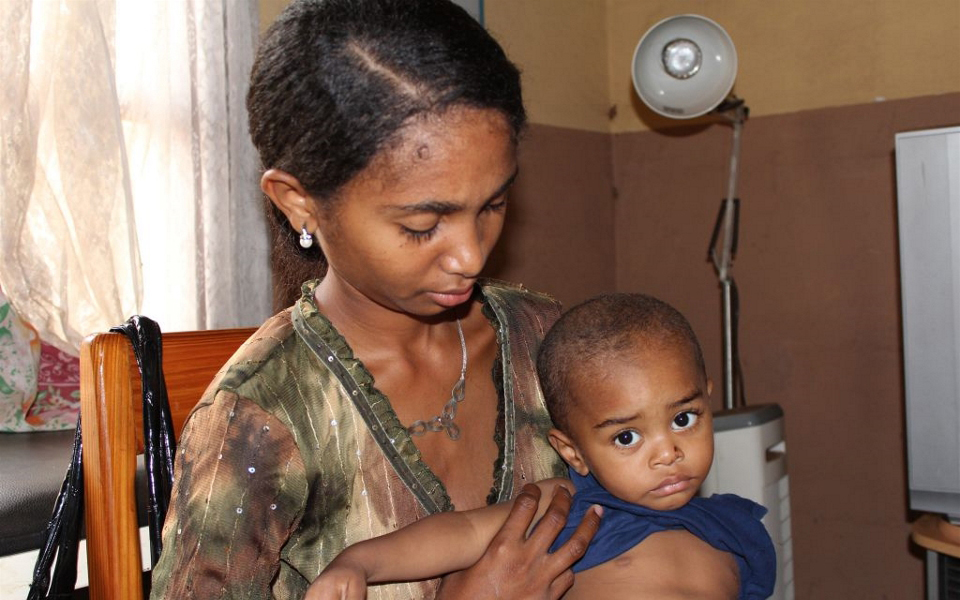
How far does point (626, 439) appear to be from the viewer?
57.8 inches

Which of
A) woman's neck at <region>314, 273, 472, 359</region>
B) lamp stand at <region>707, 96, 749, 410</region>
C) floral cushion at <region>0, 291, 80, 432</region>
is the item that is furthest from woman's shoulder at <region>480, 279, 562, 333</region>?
lamp stand at <region>707, 96, 749, 410</region>

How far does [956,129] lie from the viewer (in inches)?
90.2

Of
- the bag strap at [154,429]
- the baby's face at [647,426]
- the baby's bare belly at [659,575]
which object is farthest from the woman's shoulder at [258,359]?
the baby's bare belly at [659,575]

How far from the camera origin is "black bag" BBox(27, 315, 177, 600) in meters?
1.34

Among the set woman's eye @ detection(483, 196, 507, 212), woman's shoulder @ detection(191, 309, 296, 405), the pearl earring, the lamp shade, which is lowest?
woman's shoulder @ detection(191, 309, 296, 405)

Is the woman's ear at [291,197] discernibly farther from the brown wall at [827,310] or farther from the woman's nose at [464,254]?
the brown wall at [827,310]

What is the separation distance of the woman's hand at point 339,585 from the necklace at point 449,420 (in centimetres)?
28

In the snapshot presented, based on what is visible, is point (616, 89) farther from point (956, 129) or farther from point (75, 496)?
point (75, 496)

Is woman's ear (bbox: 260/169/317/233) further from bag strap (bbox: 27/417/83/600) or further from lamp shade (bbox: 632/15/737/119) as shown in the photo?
lamp shade (bbox: 632/15/737/119)

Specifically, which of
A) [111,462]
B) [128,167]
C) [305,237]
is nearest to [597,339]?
[305,237]

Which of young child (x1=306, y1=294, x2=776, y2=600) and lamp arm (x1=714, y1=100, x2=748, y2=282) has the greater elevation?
lamp arm (x1=714, y1=100, x2=748, y2=282)

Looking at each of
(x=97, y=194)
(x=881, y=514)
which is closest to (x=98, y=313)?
→ (x=97, y=194)

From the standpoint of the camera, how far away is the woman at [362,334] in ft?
3.82

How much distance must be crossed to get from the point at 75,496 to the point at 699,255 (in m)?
2.95
